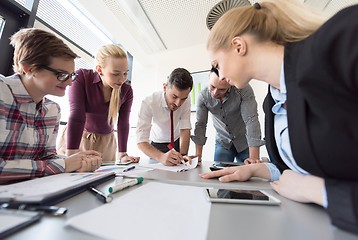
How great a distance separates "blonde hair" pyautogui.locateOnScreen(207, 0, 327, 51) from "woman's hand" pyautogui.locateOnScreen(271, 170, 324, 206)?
1.27ft

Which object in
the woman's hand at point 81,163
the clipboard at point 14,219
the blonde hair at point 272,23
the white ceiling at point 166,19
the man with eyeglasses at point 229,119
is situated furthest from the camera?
the white ceiling at point 166,19

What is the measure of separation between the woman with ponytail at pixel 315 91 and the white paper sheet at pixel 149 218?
24 cm

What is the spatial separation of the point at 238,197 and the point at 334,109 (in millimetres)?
279

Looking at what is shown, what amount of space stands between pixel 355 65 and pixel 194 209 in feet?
1.26

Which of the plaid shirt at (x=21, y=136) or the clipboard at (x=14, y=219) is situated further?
the plaid shirt at (x=21, y=136)

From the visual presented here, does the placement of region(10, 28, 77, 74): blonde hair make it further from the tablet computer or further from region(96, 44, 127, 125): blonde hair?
the tablet computer

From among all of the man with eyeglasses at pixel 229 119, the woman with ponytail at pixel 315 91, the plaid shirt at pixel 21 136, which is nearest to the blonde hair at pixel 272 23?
the woman with ponytail at pixel 315 91

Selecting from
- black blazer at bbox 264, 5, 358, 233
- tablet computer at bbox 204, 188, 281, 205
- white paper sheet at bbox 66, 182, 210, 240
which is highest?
black blazer at bbox 264, 5, 358, 233

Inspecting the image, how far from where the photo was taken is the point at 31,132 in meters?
0.69

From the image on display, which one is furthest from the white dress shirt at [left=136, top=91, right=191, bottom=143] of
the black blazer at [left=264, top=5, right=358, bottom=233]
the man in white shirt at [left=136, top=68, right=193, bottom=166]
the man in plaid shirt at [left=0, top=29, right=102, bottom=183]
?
the black blazer at [left=264, top=5, right=358, bottom=233]

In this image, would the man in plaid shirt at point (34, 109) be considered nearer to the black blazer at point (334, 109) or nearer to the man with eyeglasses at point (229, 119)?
the black blazer at point (334, 109)

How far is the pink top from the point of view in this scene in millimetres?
1092

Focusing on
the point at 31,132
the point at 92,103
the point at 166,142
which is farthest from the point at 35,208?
the point at 166,142

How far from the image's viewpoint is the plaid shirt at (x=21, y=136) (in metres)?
0.54
